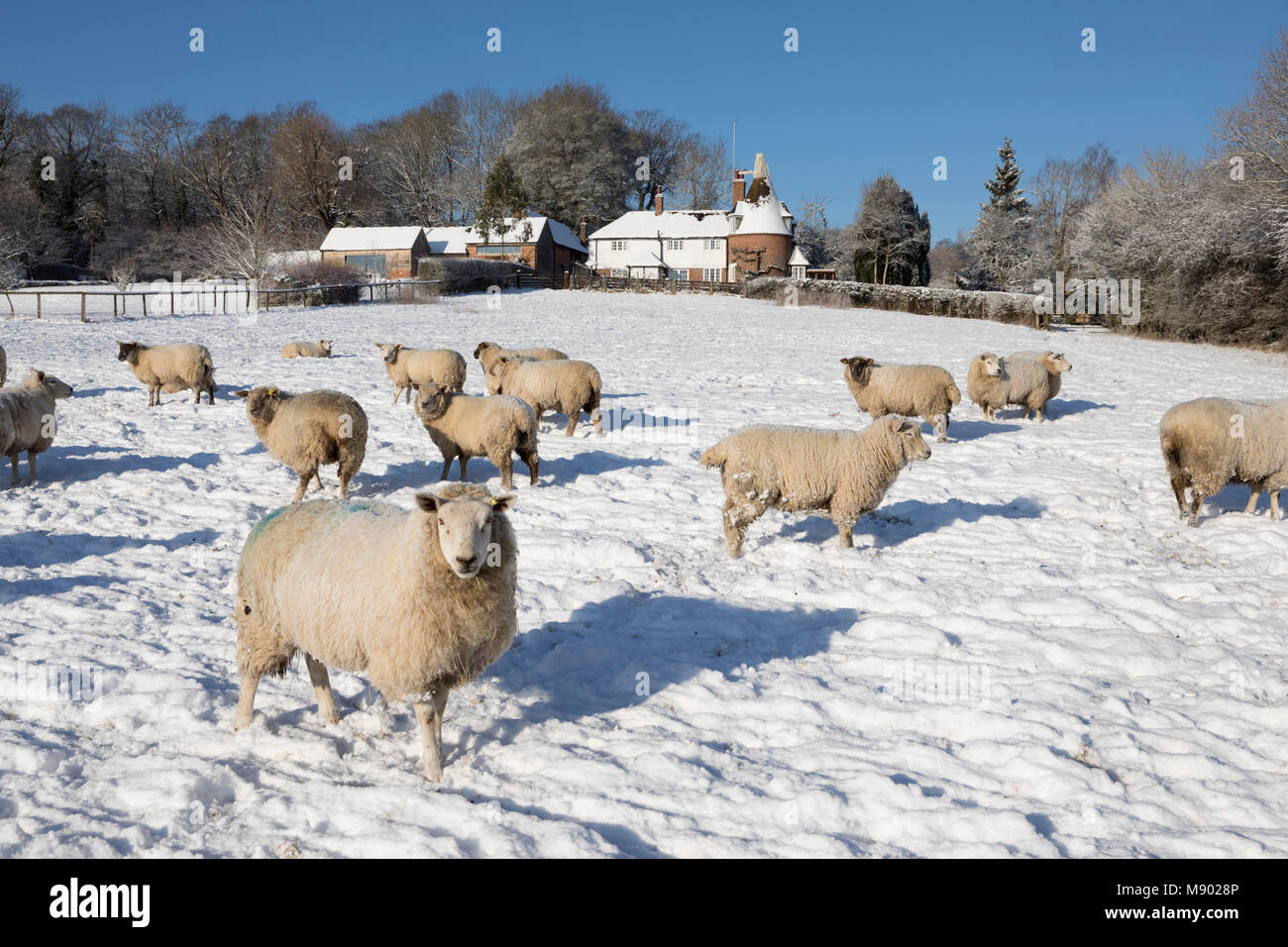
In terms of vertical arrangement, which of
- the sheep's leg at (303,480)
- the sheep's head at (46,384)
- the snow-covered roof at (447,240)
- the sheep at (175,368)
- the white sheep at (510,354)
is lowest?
the sheep's leg at (303,480)

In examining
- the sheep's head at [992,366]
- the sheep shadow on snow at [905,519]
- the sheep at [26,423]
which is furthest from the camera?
the sheep's head at [992,366]

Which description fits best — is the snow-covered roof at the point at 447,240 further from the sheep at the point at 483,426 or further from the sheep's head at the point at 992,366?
the sheep at the point at 483,426

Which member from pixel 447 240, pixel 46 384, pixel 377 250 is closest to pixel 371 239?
pixel 377 250

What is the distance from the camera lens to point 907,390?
1395 centimetres

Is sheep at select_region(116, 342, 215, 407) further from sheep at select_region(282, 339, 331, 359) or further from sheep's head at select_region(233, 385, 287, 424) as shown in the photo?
sheep's head at select_region(233, 385, 287, 424)

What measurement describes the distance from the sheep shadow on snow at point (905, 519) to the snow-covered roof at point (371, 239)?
200ft

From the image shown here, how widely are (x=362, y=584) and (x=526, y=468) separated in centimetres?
743

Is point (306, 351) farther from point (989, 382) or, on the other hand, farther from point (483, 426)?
point (989, 382)

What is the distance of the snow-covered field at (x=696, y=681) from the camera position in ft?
12.8

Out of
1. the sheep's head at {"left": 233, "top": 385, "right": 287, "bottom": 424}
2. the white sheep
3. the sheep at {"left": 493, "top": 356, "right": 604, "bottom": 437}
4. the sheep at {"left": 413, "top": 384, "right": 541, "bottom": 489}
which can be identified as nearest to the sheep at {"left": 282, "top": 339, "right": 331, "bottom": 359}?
the white sheep

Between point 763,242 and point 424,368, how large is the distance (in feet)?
189

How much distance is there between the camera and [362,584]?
173 inches

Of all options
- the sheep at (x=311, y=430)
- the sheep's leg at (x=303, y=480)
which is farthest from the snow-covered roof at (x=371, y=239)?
the sheep's leg at (x=303, y=480)

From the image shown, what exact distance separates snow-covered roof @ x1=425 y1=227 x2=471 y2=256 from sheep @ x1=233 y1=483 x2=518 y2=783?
6794 cm
